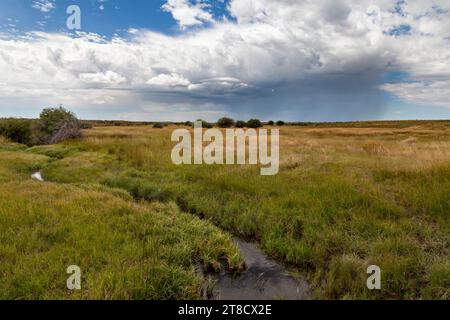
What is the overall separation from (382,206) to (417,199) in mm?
1083

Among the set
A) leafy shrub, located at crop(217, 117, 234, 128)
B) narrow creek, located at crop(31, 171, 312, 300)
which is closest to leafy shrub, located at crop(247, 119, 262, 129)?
leafy shrub, located at crop(217, 117, 234, 128)

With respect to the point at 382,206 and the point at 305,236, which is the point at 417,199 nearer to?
the point at 382,206

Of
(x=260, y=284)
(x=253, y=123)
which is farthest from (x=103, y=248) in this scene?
(x=253, y=123)

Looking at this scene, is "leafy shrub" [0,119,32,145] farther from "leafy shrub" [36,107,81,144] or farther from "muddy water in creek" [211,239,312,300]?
"muddy water in creek" [211,239,312,300]

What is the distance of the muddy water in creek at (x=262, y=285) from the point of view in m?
5.14

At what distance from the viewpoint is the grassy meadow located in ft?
16.2

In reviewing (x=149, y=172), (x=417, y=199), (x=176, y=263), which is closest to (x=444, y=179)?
(x=417, y=199)

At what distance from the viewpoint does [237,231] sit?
26.6 ft

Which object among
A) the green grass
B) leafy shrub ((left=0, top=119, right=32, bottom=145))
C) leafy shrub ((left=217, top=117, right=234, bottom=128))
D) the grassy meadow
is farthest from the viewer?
leafy shrub ((left=217, top=117, right=234, bottom=128))

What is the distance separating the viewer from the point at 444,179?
28.2ft

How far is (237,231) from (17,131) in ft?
124

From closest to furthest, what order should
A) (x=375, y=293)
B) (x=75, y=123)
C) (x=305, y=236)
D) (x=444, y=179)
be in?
(x=375, y=293) < (x=305, y=236) < (x=444, y=179) < (x=75, y=123)
